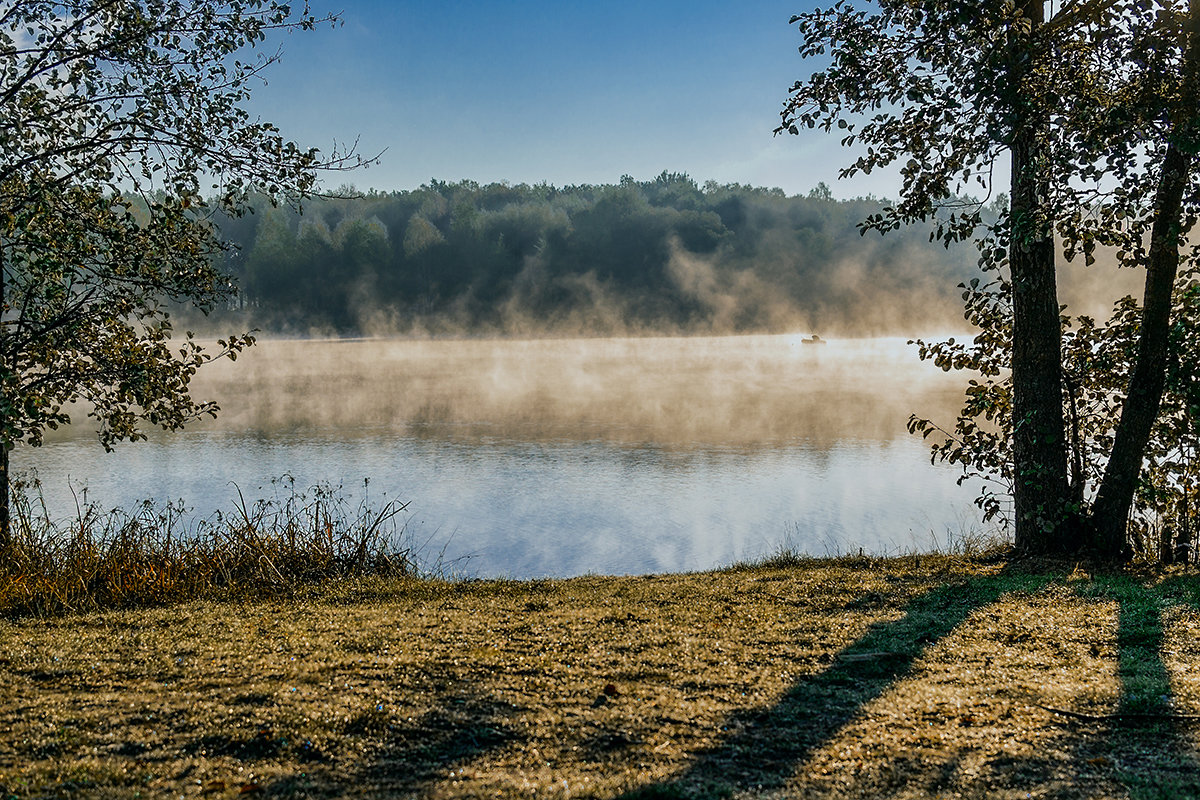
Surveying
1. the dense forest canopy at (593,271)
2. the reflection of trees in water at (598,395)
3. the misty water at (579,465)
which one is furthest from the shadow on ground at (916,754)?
the dense forest canopy at (593,271)

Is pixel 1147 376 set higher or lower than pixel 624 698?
higher

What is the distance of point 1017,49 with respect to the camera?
5.67 meters

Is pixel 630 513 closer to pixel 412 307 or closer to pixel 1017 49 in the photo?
pixel 1017 49

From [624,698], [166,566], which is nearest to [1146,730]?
[624,698]

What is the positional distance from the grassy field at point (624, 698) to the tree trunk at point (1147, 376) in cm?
110

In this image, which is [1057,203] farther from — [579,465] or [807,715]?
[579,465]

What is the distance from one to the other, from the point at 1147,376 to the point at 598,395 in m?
22.3

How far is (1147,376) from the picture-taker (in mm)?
6465

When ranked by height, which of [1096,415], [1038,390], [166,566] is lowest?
[166,566]

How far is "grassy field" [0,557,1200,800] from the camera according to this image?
2.84 metres

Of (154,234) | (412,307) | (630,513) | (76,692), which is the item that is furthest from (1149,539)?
(412,307)

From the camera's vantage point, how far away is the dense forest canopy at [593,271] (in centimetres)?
7825

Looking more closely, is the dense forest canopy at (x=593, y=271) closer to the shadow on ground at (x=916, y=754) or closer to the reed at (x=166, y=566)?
the reed at (x=166, y=566)

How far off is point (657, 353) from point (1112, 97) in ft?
165
